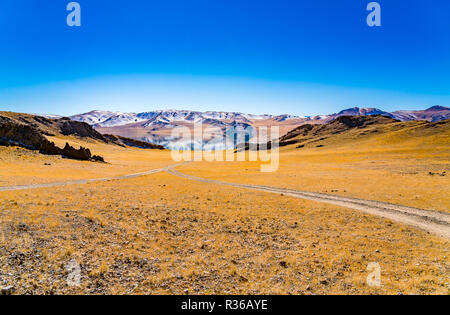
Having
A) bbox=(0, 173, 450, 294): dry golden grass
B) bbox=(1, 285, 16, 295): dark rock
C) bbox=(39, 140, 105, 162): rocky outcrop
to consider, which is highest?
bbox=(39, 140, 105, 162): rocky outcrop

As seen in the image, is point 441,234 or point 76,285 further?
point 441,234

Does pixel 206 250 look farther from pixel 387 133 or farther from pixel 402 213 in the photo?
pixel 387 133

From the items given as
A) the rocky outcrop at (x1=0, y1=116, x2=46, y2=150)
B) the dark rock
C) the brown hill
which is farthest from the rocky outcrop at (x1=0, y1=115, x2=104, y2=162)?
the brown hill

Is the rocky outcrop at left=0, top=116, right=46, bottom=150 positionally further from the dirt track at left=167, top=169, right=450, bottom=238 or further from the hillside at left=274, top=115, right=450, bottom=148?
the hillside at left=274, top=115, right=450, bottom=148

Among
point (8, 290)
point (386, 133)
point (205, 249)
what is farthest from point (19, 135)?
point (386, 133)

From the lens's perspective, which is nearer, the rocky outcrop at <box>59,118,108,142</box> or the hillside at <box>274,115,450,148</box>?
the hillside at <box>274,115,450,148</box>

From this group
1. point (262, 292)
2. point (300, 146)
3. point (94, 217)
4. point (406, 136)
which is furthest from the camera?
point (300, 146)

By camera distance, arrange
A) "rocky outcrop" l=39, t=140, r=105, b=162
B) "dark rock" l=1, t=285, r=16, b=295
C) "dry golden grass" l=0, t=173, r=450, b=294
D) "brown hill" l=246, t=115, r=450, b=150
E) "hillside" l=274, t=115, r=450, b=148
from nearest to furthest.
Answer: "dark rock" l=1, t=285, r=16, b=295 → "dry golden grass" l=0, t=173, r=450, b=294 → "rocky outcrop" l=39, t=140, r=105, b=162 → "hillside" l=274, t=115, r=450, b=148 → "brown hill" l=246, t=115, r=450, b=150

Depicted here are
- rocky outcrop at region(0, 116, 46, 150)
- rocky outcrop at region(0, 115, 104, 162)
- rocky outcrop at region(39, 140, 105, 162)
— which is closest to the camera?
rocky outcrop at region(0, 116, 46, 150)

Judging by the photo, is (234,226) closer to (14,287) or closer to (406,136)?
(14,287)

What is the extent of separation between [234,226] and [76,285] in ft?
37.4
